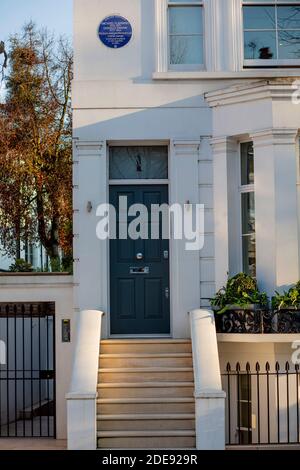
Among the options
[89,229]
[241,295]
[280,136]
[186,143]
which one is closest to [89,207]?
[89,229]

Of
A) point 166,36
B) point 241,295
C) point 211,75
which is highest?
point 166,36

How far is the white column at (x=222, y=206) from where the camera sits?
1353 centimetres

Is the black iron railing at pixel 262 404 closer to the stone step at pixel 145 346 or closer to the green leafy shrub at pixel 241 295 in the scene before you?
the stone step at pixel 145 346

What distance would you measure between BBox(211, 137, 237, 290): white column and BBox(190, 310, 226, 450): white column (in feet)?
5.02

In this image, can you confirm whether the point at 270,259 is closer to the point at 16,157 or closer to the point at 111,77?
the point at 111,77

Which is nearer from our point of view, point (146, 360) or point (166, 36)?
point (146, 360)

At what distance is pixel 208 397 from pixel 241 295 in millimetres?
2202

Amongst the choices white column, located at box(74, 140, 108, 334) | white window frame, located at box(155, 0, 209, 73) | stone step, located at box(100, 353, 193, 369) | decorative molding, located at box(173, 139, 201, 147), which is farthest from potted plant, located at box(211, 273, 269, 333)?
white window frame, located at box(155, 0, 209, 73)

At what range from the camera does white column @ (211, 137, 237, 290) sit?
1353 centimetres

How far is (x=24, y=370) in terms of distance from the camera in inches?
576

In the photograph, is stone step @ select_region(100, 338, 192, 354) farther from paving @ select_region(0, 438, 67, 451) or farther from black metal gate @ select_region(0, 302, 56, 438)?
paving @ select_region(0, 438, 67, 451)

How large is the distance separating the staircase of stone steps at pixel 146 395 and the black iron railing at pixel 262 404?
0.75 metres

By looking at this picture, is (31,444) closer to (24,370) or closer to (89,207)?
(24,370)

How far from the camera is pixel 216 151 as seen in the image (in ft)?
45.0
